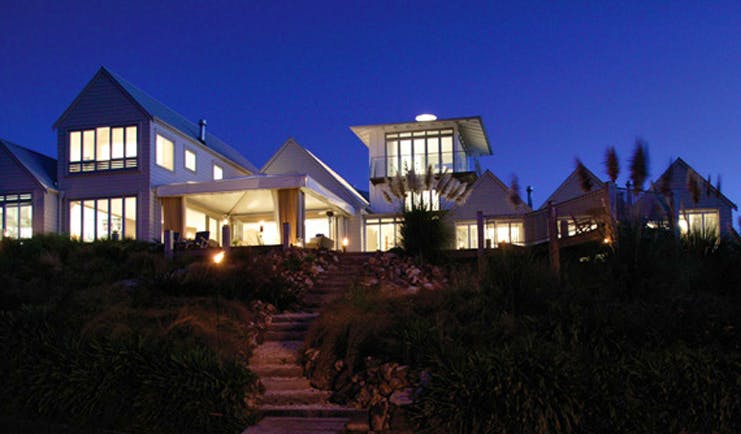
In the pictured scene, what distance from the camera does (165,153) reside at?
23.7m

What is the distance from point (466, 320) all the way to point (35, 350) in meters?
5.59

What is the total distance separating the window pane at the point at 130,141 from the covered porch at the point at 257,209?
2.09m

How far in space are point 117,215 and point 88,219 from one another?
1106 mm

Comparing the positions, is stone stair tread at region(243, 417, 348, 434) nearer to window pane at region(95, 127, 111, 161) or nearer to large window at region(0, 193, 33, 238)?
window pane at region(95, 127, 111, 161)

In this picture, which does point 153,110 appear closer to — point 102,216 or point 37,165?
point 102,216

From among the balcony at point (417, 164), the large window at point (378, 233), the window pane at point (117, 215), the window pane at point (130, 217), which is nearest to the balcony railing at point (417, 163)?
the balcony at point (417, 164)

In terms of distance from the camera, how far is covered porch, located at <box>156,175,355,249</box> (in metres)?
19.8

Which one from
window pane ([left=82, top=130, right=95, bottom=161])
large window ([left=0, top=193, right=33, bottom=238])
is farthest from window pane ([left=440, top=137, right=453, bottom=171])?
large window ([left=0, top=193, right=33, bottom=238])

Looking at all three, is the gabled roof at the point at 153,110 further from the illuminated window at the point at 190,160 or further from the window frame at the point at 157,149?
the illuminated window at the point at 190,160

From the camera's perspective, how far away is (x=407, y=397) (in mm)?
6770

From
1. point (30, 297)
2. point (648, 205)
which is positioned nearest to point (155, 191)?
point (30, 297)

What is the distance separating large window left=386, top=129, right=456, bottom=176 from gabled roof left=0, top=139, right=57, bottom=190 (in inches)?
513

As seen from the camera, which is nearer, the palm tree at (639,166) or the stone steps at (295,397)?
the stone steps at (295,397)

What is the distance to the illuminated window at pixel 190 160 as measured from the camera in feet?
82.4
